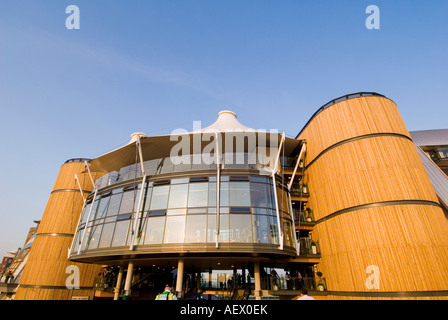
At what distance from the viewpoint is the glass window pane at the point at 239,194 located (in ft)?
53.7

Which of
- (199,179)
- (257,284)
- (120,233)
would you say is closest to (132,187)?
(120,233)

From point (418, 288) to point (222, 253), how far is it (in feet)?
36.0

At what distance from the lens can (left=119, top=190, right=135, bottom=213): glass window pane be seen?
17.8 m

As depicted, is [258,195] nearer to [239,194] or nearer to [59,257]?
[239,194]

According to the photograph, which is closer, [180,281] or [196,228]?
[196,228]

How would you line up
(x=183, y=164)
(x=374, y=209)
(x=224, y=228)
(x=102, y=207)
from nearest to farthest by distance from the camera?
(x=374, y=209), (x=224, y=228), (x=183, y=164), (x=102, y=207)

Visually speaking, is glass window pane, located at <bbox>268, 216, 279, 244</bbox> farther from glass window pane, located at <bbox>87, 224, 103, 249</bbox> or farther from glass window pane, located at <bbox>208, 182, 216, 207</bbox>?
glass window pane, located at <bbox>87, 224, 103, 249</bbox>

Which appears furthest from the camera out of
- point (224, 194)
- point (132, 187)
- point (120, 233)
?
point (132, 187)

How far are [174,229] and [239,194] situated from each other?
5.02 meters

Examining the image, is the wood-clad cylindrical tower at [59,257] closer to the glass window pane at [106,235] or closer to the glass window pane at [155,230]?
the glass window pane at [106,235]

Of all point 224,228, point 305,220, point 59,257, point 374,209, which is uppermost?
point 305,220

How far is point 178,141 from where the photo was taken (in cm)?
1939

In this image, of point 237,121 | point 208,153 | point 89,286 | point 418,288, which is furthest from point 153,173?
point 418,288
